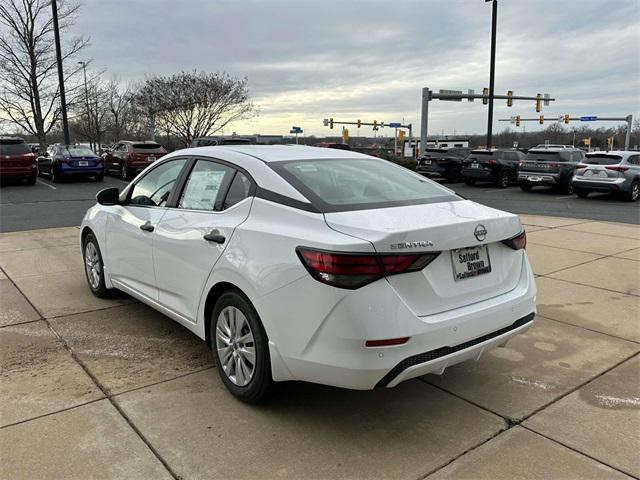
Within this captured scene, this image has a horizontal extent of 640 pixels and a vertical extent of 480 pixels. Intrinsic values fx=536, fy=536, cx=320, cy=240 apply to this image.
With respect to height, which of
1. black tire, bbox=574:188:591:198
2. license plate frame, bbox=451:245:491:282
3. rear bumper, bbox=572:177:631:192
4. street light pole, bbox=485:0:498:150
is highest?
street light pole, bbox=485:0:498:150

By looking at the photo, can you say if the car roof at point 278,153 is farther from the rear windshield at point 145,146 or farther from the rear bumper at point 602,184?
the rear windshield at point 145,146

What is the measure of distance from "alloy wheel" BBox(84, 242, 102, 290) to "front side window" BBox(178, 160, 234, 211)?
1878 millimetres

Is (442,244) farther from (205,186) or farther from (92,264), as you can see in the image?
(92,264)

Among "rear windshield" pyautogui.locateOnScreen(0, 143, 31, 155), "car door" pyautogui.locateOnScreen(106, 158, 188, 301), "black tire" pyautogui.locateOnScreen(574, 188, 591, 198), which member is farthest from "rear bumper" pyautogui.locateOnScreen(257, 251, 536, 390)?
"rear windshield" pyautogui.locateOnScreen(0, 143, 31, 155)

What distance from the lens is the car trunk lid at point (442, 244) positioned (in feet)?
9.00

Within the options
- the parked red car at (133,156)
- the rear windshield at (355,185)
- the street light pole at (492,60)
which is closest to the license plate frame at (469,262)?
the rear windshield at (355,185)

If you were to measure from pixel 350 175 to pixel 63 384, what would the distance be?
240 centimetres

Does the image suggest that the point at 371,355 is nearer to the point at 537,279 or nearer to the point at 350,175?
the point at 350,175

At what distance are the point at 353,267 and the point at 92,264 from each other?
3.81m

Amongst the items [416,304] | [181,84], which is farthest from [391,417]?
[181,84]

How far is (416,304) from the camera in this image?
278cm

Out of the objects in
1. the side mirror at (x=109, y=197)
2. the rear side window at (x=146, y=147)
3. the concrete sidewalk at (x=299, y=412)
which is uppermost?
the rear side window at (x=146, y=147)

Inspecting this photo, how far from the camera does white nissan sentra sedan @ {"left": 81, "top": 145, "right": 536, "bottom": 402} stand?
105 inches

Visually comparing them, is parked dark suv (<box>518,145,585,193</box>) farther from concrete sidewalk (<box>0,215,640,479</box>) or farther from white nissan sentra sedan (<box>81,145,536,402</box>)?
white nissan sentra sedan (<box>81,145,536,402</box>)
